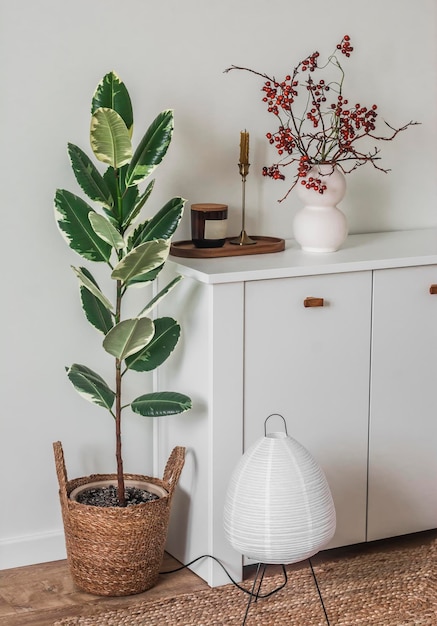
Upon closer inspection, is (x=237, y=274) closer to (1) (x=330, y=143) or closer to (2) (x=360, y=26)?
(1) (x=330, y=143)

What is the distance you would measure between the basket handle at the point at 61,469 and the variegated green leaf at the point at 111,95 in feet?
3.03

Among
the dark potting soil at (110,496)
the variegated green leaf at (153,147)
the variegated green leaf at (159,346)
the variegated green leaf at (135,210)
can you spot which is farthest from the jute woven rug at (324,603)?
the variegated green leaf at (153,147)

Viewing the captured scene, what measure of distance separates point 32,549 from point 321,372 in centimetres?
98

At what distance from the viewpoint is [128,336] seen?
99.3 inches

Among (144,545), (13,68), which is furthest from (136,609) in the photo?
(13,68)

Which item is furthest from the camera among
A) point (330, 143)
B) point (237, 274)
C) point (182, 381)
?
point (330, 143)

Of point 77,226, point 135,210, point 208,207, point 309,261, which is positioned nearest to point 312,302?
point 309,261

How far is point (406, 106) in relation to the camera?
128 inches

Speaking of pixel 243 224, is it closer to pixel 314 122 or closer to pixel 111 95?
pixel 314 122

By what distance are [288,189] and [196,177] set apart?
321 millimetres

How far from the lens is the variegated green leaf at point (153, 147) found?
2545mm

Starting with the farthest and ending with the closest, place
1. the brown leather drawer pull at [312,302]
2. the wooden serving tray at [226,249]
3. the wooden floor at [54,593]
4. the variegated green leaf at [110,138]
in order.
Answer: the wooden serving tray at [226,249], the brown leather drawer pull at [312,302], the wooden floor at [54,593], the variegated green leaf at [110,138]

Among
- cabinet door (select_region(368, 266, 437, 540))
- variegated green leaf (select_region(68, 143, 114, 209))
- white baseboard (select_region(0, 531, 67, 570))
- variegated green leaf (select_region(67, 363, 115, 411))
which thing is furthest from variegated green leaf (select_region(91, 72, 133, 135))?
white baseboard (select_region(0, 531, 67, 570))

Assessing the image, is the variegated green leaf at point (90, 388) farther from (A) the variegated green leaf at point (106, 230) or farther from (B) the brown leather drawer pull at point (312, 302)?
(B) the brown leather drawer pull at point (312, 302)
